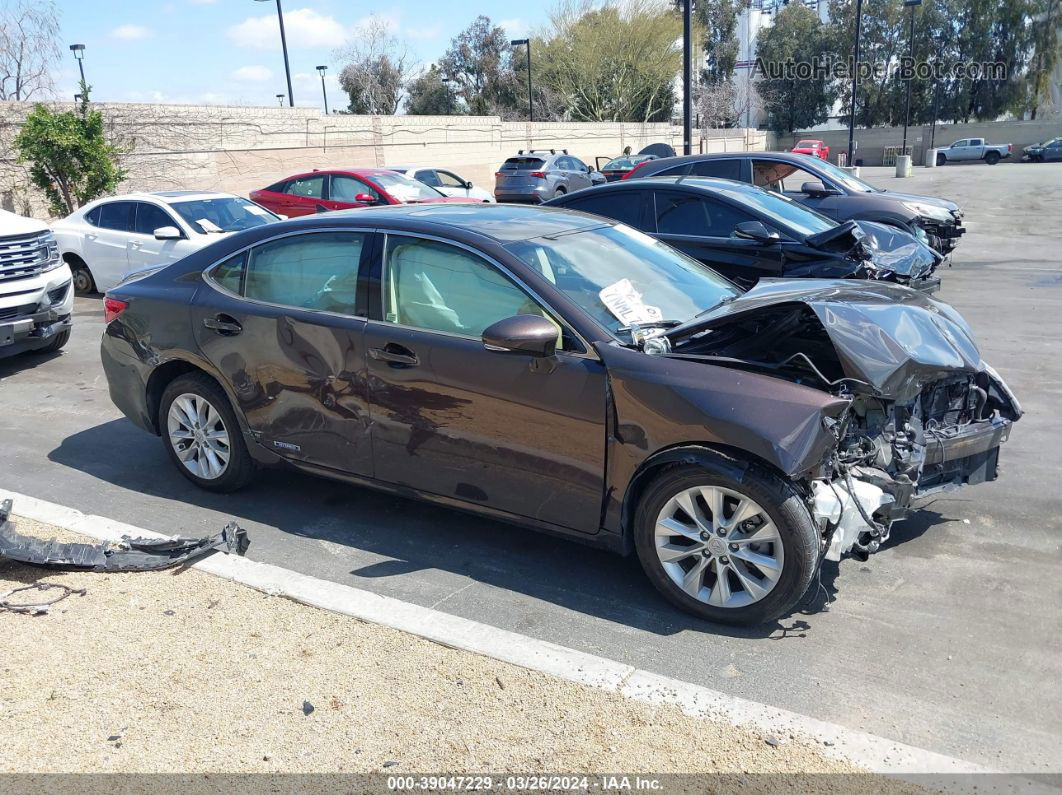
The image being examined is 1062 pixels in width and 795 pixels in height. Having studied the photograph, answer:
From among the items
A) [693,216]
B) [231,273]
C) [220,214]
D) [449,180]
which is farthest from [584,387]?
[449,180]

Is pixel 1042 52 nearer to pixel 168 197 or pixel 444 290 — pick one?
pixel 168 197

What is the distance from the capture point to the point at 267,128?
1094 inches

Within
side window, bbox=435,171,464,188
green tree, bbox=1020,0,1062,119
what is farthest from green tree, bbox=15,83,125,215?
green tree, bbox=1020,0,1062,119

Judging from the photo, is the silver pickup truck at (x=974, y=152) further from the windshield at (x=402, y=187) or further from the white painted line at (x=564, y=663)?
the white painted line at (x=564, y=663)

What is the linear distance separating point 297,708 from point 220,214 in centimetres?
1018

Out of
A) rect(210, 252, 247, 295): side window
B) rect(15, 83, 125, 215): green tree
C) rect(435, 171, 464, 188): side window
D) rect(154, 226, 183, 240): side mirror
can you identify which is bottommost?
rect(154, 226, 183, 240): side mirror

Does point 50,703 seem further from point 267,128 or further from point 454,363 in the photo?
point 267,128

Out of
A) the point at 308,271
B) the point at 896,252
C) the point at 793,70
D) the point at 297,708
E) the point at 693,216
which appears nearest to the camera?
the point at 297,708

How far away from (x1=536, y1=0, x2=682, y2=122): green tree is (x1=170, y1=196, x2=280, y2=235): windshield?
50231 mm

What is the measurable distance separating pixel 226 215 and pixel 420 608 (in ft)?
31.6

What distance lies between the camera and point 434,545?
15.6 ft

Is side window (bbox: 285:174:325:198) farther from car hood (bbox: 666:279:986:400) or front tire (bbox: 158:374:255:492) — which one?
car hood (bbox: 666:279:986:400)

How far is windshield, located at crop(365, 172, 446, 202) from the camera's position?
15781 millimetres

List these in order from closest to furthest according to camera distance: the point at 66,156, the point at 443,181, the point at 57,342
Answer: the point at 57,342 → the point at 66,156 → the point at 443,181
